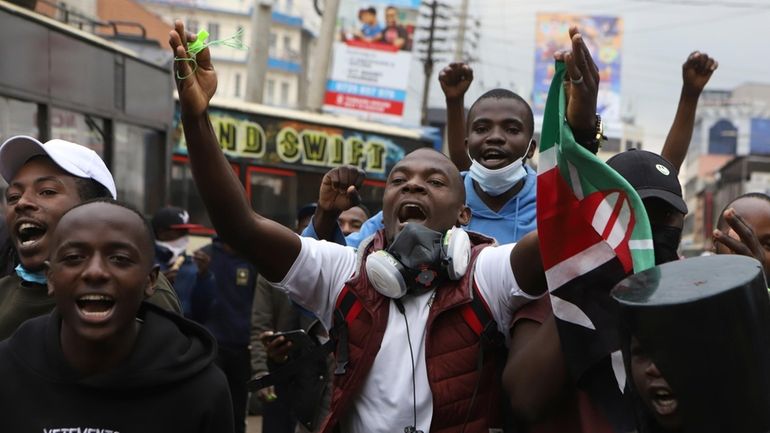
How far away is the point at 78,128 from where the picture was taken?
32.8ft

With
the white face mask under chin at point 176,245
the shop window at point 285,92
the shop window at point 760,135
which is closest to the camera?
the white face mask under chin at point 176,245

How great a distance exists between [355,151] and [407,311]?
13.2 meters

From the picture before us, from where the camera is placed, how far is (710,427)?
96.9 inches

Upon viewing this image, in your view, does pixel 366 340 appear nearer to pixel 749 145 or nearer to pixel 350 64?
pixel 350 64

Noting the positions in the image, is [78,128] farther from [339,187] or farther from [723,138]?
[723,138]

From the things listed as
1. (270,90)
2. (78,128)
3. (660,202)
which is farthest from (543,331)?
(270,90)

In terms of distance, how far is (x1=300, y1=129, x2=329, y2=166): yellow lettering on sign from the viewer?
15.9 metres

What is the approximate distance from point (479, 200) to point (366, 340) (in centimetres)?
127

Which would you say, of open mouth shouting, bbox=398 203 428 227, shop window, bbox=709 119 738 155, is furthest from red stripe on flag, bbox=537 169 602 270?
shop window, bbox=709 119 738 155

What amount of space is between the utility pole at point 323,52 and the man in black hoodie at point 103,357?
18.5 meters

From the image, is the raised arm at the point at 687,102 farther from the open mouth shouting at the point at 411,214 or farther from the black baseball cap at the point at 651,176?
the open mouth shouting at the point at 411,214

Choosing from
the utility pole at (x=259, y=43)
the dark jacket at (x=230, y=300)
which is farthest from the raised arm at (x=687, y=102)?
the utility pole at (x=259, y=43)

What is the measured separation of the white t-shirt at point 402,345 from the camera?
3.38 meters

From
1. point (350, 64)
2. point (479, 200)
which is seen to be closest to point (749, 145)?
point (350, 64)
